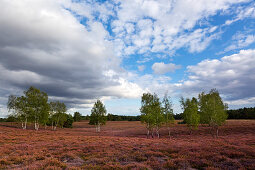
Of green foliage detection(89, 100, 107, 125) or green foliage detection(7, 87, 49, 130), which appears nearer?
green foliage detection(7, 87, 49, 130)

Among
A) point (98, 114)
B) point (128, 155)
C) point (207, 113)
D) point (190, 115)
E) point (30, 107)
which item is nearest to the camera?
point (128, 155)

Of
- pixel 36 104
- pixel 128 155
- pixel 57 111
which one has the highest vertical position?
pixel 36 104

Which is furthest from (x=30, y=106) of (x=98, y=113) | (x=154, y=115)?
(x=154, y=115)

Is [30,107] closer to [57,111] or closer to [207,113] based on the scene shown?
[57,111]

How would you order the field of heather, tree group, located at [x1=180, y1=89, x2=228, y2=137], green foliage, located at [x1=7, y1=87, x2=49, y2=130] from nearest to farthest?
the field of heather < tree group, located at [x1=180, y1=89, x2=228, y2=137] < green foliage, located at [x1=7, y1=87, x2=49, y2=130]

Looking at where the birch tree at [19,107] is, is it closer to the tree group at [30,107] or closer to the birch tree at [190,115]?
the tree group at [30,107]

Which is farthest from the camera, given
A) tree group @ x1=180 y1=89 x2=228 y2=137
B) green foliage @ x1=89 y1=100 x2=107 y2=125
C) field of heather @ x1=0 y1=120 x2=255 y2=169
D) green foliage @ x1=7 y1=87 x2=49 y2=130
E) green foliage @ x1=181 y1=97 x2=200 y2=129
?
green foliage @ x1=89 y1=100 x2=107 y2=125

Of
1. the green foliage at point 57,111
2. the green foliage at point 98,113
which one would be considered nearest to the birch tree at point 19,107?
the green foliage at point 57,111

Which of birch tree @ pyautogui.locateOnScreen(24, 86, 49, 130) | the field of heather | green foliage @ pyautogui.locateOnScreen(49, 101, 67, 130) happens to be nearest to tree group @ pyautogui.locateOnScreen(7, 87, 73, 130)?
birch tree @ pyautogui.locateOnScreen(24, 86, 49, 130)

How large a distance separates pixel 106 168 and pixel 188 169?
17.5 feet

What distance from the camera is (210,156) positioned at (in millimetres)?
11578

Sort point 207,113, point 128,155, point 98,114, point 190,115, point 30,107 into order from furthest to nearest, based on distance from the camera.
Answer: point 98,114, point 30,107, point 190,115, point 207,113, point 128,155

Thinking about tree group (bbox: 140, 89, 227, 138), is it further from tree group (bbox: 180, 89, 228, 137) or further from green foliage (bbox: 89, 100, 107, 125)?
green foliage (bbox: 89, 100, 107, 125)

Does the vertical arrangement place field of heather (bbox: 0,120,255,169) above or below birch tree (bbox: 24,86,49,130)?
below
